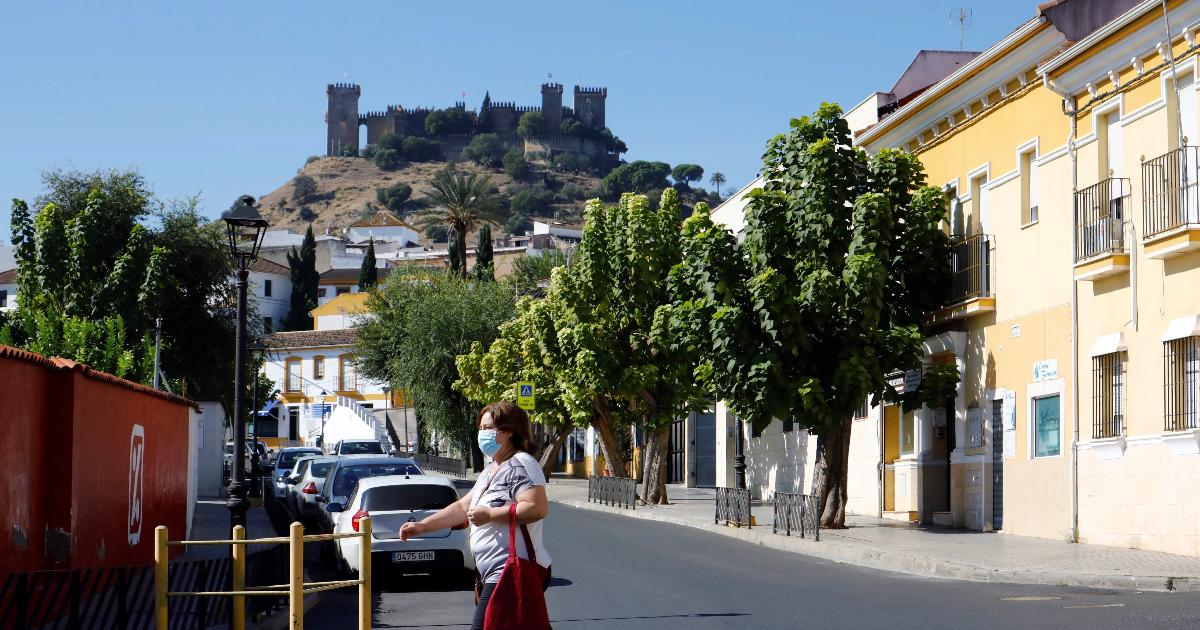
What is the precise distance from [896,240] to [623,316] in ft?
37.7

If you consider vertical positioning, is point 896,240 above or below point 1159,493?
above

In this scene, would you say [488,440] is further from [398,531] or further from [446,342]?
[446,342]

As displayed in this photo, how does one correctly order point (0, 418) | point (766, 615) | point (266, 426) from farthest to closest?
point (266, 426) < point (766, 615) < point (0, 418)

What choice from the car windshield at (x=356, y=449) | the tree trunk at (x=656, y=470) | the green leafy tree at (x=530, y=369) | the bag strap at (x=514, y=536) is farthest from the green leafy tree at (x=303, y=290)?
the bag strap at (x=514, y=536)

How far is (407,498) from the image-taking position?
1895 centimetres

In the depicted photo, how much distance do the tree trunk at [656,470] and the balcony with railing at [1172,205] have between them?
62.5ft

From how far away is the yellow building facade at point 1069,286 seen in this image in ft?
68.2

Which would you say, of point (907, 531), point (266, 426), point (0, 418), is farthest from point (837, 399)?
point (266, 426)

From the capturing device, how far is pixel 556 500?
4441 centimetres

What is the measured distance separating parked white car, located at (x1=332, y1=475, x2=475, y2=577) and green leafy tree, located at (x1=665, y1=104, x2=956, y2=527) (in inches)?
357

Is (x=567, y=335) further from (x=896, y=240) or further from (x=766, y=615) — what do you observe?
(x=766, y=615)

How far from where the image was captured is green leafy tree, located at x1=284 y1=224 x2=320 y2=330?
130125 millimetres

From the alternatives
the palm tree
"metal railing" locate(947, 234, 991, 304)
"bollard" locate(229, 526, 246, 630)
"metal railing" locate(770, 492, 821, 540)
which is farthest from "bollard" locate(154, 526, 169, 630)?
the palm tree

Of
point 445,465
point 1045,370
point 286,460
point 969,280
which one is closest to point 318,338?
point 445,465
